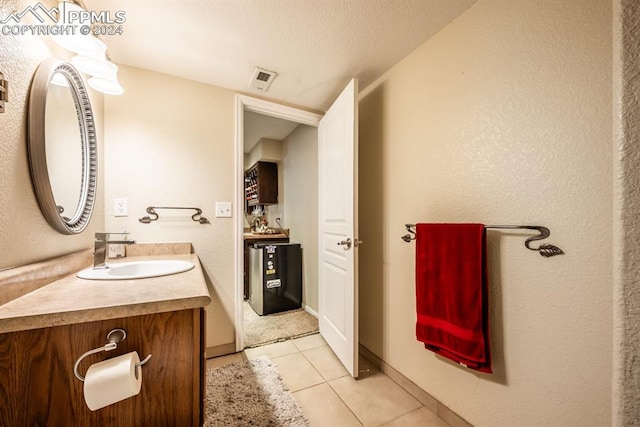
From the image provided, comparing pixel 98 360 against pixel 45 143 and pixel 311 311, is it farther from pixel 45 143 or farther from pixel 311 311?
pixel 311 311

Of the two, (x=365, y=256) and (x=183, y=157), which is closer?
(x=183, y=157)

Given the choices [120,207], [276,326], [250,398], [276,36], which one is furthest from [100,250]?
[276,326]

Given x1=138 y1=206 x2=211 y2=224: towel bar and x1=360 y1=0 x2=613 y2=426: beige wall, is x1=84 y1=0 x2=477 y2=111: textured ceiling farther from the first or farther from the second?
x1=138 y1=206 x2=211 y2=224: towel bar

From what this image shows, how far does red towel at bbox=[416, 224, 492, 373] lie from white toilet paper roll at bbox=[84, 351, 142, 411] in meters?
1.25

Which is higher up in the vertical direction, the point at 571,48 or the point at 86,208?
the point at 571,48

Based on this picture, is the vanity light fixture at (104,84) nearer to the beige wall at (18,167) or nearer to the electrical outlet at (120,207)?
the beige wall at (18,167)

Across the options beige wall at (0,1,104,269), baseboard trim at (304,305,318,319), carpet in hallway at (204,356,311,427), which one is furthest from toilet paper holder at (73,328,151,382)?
baseboard trim at (304,305,318,319)

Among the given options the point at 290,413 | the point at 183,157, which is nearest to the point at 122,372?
the point at 290,413

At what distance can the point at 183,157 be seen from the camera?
1.83 m

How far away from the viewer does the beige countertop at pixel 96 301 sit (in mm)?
580

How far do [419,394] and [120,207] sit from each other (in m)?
2.28

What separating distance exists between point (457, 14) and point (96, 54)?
185 centimetres

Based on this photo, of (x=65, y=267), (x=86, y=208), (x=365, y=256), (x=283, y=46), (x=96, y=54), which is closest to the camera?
(x=65, y=267)

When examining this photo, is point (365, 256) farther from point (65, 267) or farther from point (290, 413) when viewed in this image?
point (65, 267)
